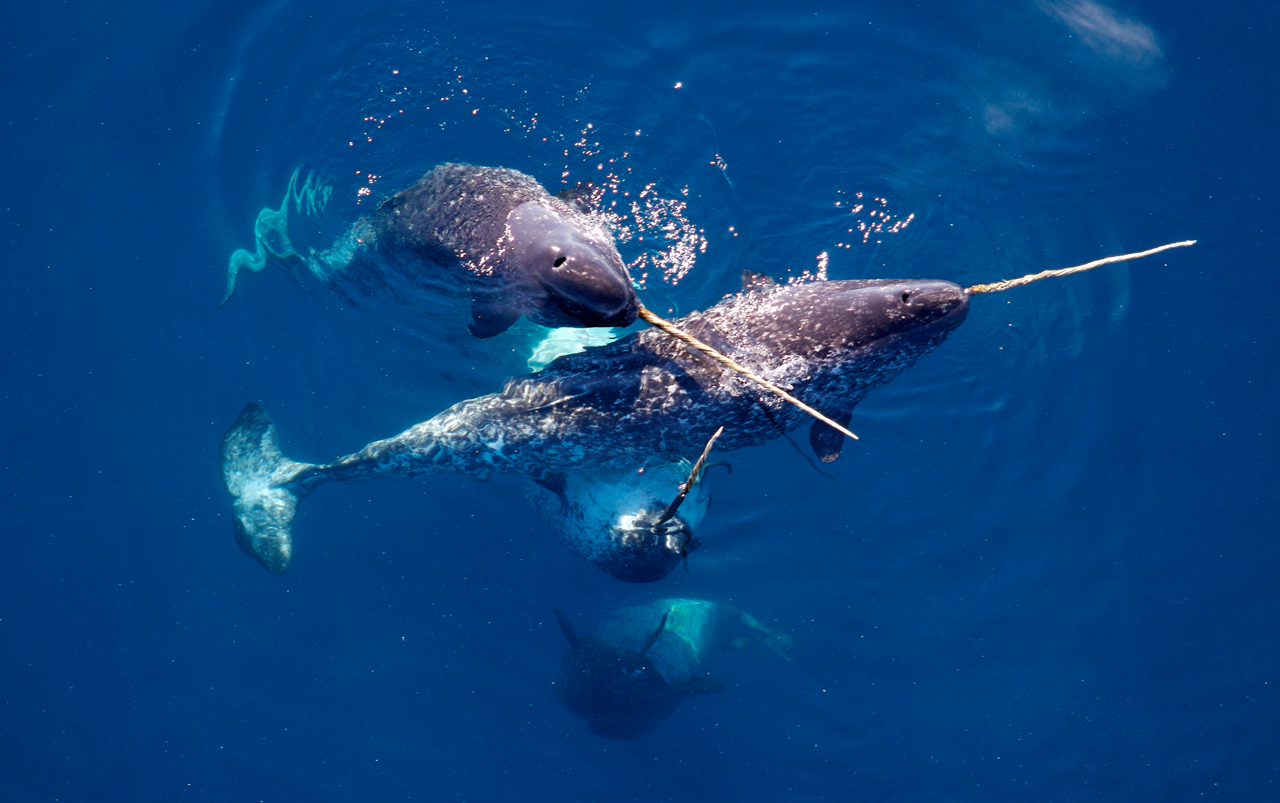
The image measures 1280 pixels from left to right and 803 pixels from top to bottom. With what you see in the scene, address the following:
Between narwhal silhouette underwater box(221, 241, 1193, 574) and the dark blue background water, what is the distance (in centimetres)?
156

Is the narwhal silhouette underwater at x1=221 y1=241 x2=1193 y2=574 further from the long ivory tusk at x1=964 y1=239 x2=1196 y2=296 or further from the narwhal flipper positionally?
the narwhal flipper

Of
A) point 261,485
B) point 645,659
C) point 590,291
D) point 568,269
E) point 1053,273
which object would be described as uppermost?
point 568,269

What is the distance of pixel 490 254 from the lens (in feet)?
24.2

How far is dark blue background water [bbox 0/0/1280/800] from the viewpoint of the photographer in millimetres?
9086

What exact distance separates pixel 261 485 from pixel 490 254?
538cm

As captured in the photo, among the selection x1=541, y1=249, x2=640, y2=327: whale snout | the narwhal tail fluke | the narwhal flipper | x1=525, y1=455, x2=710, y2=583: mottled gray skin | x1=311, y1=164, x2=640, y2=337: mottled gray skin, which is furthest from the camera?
the narwhal tail fluke

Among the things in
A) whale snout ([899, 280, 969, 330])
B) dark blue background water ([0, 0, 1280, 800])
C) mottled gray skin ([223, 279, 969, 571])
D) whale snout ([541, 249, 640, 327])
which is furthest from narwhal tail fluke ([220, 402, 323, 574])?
whale snout ([899, 280, 969, 330])

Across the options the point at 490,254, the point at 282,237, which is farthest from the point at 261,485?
the point at 490,254

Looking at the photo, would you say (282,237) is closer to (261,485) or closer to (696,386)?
(261,485)

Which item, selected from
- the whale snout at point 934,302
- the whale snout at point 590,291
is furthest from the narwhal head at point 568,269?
the whale snout at point 934,302

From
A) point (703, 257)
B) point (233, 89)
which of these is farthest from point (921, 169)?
point (233, 89)

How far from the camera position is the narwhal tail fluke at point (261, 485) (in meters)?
9.67

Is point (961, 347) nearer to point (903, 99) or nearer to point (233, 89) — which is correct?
point (903, 99)

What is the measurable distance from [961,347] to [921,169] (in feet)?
7.96
